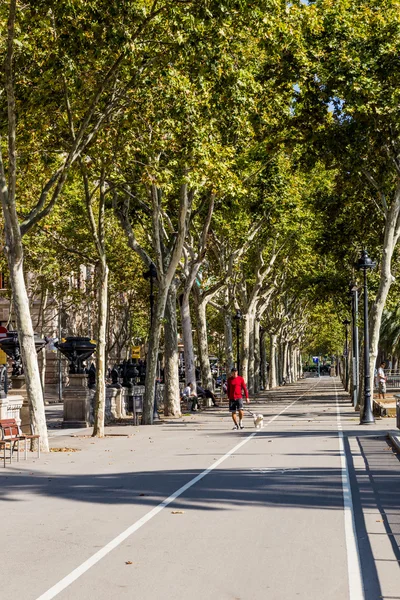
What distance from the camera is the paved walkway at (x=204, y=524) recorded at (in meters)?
7.12

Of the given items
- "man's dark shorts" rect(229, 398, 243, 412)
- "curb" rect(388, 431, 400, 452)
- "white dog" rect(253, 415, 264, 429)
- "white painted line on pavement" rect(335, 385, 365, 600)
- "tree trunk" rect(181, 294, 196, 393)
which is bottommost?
"white painted line on pavement" rect(335, 385, 365, 600)

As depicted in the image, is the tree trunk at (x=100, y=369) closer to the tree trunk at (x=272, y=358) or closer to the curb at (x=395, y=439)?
the curb at (x=395, y=439)

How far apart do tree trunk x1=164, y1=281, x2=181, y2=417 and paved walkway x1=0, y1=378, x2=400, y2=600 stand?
535 inches

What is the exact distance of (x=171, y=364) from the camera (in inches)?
1319

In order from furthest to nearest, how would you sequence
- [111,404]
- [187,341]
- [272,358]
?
[272,358] < [187,341] < [111,404]

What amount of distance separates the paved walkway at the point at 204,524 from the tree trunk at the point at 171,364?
1358 centimetres

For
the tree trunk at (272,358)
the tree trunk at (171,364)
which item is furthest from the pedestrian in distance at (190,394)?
the tree trunk at (272,358)

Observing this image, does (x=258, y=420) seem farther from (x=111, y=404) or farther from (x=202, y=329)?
(x=202, y=329)

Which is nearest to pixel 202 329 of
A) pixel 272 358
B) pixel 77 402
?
pixel 77 402

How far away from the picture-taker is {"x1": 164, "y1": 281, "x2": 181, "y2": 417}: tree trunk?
33.5 m

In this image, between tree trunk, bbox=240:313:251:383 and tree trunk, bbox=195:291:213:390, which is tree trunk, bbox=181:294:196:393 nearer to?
tree trunk, bbox=195:291:213:390

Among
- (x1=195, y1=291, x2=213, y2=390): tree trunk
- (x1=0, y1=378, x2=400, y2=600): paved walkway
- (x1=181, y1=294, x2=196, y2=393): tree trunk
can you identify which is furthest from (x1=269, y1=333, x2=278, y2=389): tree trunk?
(x1=0, y1=378, x2=400, y2=600): paved walkway

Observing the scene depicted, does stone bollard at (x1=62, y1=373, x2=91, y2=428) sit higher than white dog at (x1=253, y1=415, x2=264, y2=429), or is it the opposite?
stone bollard at (x1=62, y1=373, x2=91, y2=428)

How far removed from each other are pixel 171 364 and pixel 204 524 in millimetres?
23509
